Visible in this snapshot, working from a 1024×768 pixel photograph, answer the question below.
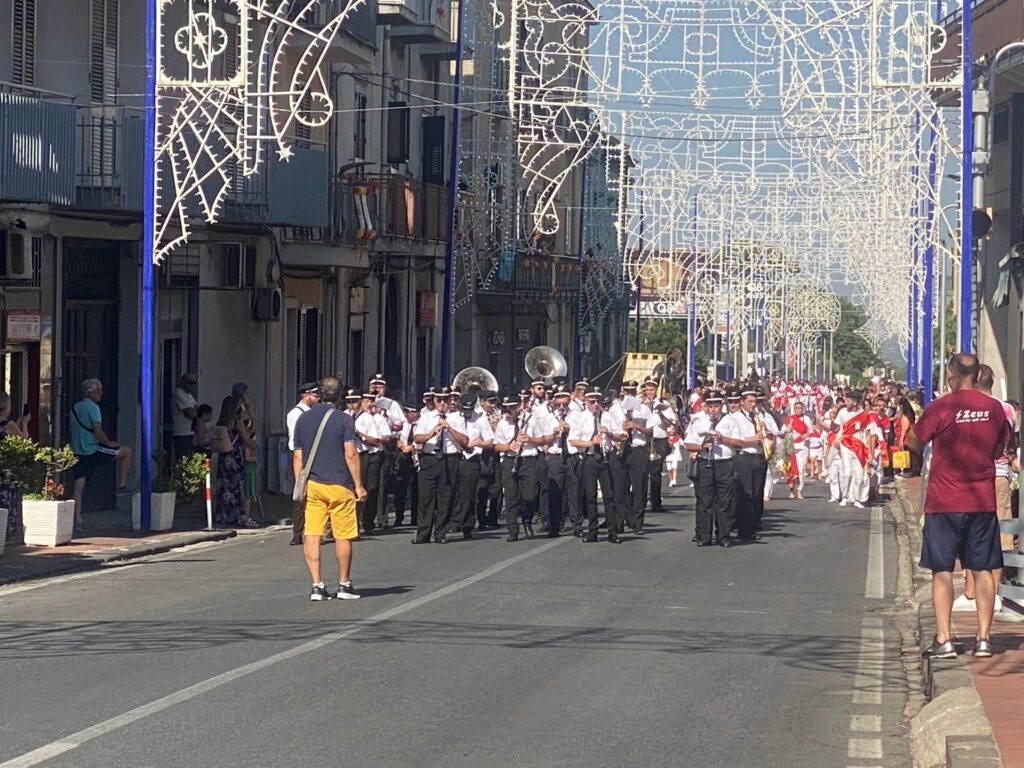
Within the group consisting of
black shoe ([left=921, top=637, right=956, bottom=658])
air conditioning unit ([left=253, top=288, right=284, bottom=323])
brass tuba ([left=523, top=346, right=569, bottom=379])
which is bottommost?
black shoe ([left=921, top=637, right=956, bottom=658])

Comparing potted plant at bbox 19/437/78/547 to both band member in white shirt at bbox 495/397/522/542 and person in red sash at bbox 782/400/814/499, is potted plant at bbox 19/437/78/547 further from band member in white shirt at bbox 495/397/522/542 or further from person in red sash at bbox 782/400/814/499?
person in red sash at bbox 782/400/814/499

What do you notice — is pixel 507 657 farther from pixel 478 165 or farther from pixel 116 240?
pixel 478 165

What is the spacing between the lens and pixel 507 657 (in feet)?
40.7

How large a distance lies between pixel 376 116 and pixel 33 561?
72.1 ft

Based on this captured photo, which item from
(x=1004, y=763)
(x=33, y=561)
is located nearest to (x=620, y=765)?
(x=1004, y=763)

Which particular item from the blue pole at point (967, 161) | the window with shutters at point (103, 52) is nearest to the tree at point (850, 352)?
the window with shutters at point (103, 52)

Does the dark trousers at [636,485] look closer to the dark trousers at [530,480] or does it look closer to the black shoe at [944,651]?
the dark trousers at [530,480]

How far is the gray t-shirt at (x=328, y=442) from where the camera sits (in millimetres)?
15609

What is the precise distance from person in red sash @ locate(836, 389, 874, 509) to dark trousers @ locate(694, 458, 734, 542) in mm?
8255

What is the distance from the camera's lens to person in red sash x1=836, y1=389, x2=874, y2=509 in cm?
2977

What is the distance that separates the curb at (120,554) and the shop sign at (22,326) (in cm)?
327

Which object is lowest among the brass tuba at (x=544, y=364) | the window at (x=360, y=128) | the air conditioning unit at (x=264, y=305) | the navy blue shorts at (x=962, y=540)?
the navy blue shorts at (x=962, y=540)

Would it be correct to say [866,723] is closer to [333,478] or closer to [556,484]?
[333,478]

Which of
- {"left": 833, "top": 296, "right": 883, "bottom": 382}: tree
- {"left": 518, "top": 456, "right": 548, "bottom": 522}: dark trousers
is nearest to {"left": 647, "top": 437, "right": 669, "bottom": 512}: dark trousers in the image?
{"left": 518, "top": 456, "right": 548, "bottom": 522}: dark trousers
